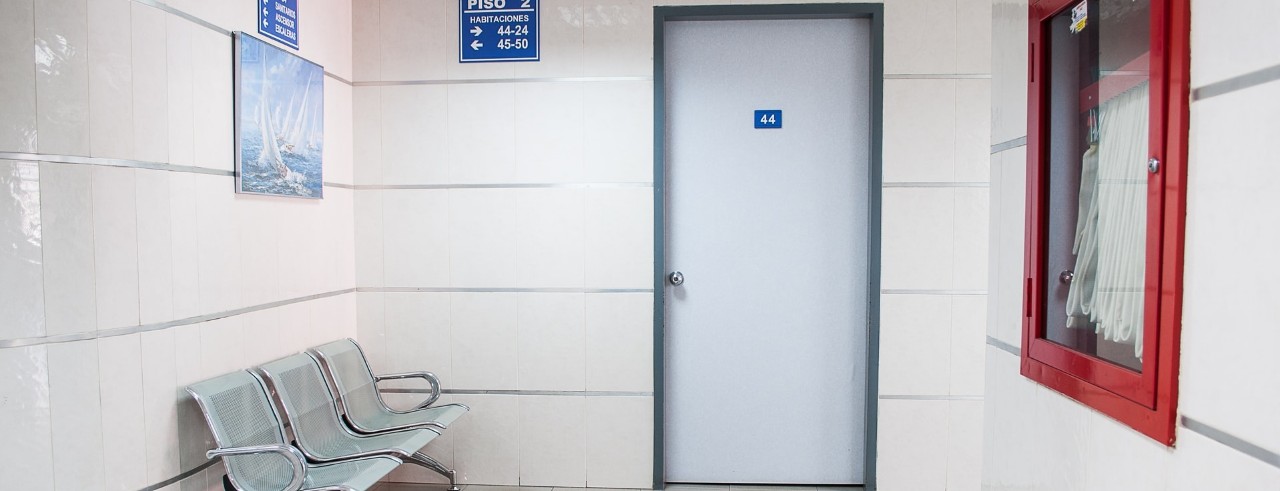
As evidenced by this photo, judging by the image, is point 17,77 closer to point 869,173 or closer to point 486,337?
point 486,337

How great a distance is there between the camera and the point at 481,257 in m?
3.96

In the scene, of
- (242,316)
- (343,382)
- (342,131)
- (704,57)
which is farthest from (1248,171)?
(342,131)

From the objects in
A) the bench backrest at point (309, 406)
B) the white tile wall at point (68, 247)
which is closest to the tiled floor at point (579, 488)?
the bench backrest at point (309, 406)

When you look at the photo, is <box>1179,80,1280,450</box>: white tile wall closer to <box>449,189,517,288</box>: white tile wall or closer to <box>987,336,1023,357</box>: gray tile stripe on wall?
<box>987,336,1023,357</box>: gray tile stripe on wall

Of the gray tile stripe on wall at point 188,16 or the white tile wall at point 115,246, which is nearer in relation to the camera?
the white tile wall at point 115,246

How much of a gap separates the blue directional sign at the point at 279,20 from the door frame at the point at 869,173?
1.75 metres

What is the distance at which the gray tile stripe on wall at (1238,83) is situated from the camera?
3.84 ft

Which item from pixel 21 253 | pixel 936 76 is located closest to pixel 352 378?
pixel 21 253

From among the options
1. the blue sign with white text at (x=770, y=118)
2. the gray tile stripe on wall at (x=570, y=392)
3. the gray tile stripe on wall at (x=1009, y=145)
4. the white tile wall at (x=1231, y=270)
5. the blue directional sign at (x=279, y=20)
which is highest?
the blue directional sign at (x=279, y=20)

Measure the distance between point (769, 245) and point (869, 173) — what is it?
25.6 inches

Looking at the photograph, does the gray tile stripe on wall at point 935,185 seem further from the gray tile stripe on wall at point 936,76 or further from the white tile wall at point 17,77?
the white tile wall at point 17,77

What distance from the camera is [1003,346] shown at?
2.20 m

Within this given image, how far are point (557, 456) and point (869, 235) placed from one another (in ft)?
6.82

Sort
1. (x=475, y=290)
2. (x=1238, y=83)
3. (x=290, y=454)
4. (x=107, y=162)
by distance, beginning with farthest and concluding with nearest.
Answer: (x=475, y=290) < (x=290, y=454) < (x=107, y=162) < (x=1238, y=83)
